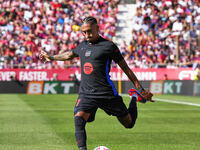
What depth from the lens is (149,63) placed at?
1315 inches

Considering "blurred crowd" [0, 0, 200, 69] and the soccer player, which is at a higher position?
"blurred crowd" [0, 0, 200, 69]

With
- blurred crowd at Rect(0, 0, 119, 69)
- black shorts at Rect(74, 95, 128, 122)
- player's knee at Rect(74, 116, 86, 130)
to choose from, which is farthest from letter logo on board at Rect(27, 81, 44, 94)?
player's knee at Rect(74, 116, 86, 130)

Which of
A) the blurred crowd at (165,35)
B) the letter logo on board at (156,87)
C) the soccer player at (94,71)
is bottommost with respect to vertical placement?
the letter logo on board at (156,87)

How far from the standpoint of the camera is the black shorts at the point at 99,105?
7.19 meters

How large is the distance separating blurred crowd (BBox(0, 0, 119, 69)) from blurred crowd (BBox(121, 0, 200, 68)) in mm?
2249

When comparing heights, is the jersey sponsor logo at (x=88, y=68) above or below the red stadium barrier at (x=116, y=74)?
above

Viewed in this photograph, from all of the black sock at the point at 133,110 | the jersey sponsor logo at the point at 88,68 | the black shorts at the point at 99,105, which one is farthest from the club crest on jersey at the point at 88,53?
the black sock at the point at 133,110

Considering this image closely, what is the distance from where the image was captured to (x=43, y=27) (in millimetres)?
34250

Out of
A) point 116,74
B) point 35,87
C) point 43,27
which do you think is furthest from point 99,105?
point 43,27

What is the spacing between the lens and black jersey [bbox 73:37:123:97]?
7191 mm

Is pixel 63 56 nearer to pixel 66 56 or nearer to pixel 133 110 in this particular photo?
pixel 66 56

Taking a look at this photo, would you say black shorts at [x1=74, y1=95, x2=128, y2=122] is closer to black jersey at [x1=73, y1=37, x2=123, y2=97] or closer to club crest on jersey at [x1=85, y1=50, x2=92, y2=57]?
black jersey at [x1=73, y1=37, x2=123, y2=97]

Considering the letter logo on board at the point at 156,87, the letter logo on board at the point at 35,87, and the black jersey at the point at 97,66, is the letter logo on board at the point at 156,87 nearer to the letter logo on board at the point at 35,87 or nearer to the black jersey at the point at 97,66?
the letter logo on board at the point at 35,87

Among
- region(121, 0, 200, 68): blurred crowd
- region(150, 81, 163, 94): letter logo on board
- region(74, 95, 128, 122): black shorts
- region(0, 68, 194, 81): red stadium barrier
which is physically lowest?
region(150, 81, 163, 94): letter logo on board
